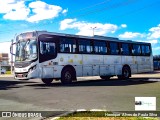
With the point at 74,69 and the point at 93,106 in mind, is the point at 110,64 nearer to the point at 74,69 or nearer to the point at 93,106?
the point at 74,69

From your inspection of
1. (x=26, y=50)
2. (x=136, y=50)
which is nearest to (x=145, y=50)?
(x=136, y=50)

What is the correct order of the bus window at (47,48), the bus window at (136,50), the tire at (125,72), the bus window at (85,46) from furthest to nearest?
the bus window at (136,50) → the tire at (125,72) → the bus window at (85,46) → the bus window at (47,48)

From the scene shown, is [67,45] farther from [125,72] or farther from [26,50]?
[125,72]

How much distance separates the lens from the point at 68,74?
2155 cm

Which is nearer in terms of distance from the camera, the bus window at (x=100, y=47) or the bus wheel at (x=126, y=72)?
the bus window at (x=100, y=47)

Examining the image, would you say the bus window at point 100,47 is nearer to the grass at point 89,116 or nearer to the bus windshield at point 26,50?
the bus windshield at point 26,50

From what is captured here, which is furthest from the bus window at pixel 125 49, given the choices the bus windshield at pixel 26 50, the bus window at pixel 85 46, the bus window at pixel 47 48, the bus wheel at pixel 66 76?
the bus windshield at pixel 26 50

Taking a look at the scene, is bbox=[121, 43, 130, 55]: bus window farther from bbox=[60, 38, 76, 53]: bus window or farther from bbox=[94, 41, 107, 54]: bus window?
bbox=[60, 38, 76, 53]: bus window

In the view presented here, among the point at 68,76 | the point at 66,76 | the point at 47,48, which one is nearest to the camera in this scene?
the point at 47,48

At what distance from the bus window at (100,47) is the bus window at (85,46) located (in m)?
0.70

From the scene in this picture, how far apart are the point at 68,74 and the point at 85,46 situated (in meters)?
2.99

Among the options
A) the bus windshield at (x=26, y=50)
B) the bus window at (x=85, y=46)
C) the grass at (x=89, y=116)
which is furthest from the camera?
the bus window at (x=85, y=46)

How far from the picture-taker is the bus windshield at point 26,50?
19.4 meters

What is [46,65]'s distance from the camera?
65.1ft
